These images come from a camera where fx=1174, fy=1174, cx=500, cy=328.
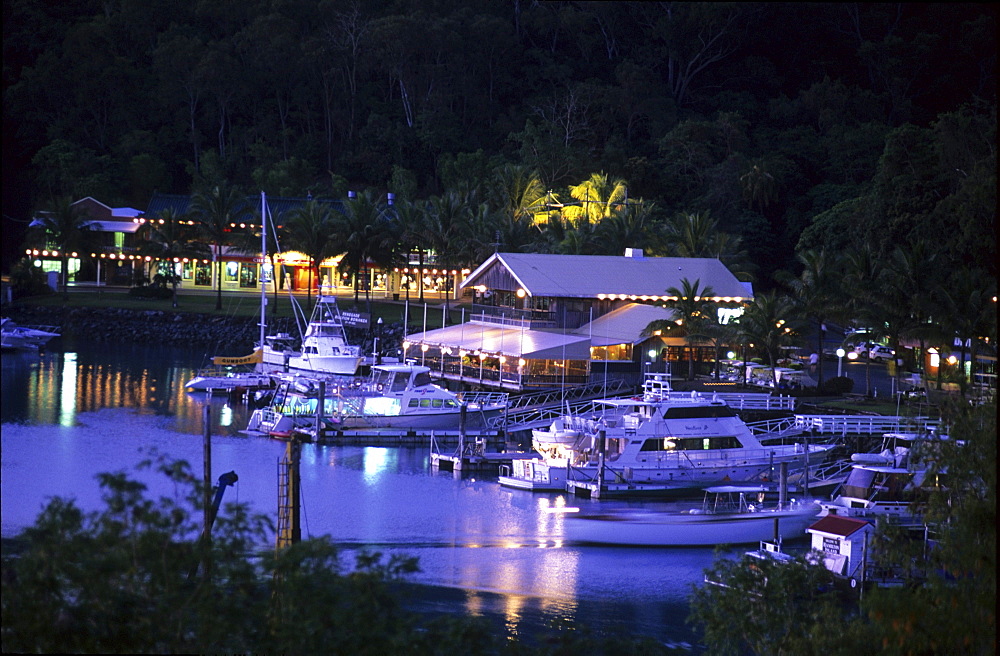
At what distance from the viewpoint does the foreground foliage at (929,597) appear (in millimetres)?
9594

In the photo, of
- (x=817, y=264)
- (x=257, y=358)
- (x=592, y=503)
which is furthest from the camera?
(x=257, y=358)

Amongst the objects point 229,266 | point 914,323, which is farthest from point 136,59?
point 914,323

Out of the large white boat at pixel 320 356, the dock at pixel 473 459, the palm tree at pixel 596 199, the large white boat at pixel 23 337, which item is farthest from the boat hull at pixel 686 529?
the palm tree at pixel 596 199

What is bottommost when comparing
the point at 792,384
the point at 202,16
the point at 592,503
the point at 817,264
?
the point at 592,503

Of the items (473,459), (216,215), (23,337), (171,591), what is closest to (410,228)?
(216,215)

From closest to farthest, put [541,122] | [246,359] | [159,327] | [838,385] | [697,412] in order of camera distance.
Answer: [697,412] → [838,385] → [246,359] → [159,327] → [541,122]

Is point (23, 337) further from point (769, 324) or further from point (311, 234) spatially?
point (769, 324)

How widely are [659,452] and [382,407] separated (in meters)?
10.7

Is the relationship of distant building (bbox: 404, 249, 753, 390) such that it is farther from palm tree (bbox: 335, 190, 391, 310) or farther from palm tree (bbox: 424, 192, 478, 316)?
palm tree (bbox: 335, 190, 391, 310)

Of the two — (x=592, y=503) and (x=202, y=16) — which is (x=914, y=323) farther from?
(x=202, y=16)

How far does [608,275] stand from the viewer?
47.2 metres

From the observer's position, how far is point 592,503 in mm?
29094

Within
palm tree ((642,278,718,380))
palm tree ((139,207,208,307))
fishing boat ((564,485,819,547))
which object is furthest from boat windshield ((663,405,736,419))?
palm tree ((139,207,208,307))

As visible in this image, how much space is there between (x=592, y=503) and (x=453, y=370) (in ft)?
52.0
